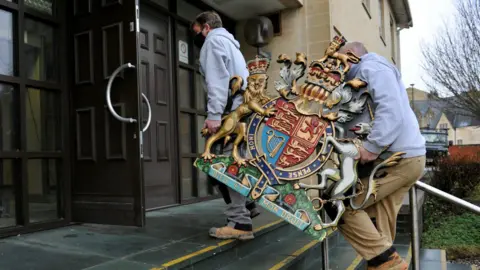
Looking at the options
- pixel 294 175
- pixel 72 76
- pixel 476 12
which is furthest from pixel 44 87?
pixel 476 12

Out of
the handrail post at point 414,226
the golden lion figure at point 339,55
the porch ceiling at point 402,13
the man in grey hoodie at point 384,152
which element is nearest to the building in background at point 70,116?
the golden lion figure at point 339,55

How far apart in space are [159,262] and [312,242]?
1597mm

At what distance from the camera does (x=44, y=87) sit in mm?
3719

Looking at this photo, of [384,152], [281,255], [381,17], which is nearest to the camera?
[384,152]

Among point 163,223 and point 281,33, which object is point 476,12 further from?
point 163,223

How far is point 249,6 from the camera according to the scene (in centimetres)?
594

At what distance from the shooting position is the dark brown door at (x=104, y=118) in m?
3.58

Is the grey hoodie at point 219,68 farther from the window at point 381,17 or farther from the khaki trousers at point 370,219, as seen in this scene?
the window at point 381,17

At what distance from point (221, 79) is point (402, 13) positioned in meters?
14.6

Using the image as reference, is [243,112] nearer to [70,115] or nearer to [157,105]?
[70,115]

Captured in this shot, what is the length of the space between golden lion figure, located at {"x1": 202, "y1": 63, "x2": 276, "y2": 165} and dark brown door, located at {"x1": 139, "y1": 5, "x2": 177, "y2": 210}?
2081 millimetres

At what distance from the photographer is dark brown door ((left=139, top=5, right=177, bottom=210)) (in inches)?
188

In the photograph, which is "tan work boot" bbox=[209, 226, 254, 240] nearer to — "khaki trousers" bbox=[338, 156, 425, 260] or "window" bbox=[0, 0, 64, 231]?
"khaki trousers" bbox=[338, 156, 425, 260]

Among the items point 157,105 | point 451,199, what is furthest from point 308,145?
point 157,105
